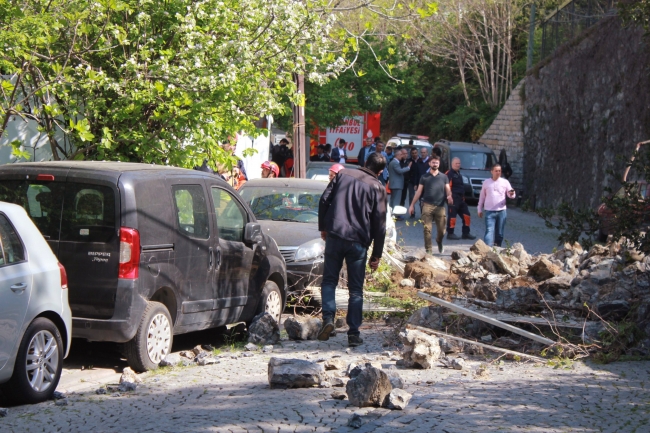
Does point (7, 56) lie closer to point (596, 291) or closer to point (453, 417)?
point (453, 417)

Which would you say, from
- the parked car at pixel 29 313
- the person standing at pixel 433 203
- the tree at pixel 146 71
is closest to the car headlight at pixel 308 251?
the tree at pixel 146 71

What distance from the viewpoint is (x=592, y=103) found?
25828 millimetres

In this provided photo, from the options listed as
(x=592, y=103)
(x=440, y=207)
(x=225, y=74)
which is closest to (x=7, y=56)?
(x=225, y=74)

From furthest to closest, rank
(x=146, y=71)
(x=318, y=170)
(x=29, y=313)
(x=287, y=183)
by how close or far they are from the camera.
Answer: (x=318, y=170) → (x=287, y=183) → (x=146, y=71) → (x=29, y=313)

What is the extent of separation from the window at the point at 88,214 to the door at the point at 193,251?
74 cm

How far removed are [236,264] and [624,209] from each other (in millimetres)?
3893

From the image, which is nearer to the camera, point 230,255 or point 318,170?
point 230,255

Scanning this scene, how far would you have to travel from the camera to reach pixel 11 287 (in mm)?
5863

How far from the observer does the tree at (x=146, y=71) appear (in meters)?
9.27

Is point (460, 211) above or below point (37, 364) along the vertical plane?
above

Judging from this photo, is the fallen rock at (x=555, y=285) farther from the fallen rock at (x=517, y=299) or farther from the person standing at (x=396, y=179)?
the person standing at (x=396, y=179)

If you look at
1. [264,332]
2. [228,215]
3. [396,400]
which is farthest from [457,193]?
[396,400]

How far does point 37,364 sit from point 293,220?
584 cm

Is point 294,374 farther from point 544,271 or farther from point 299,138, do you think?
point 299,138
